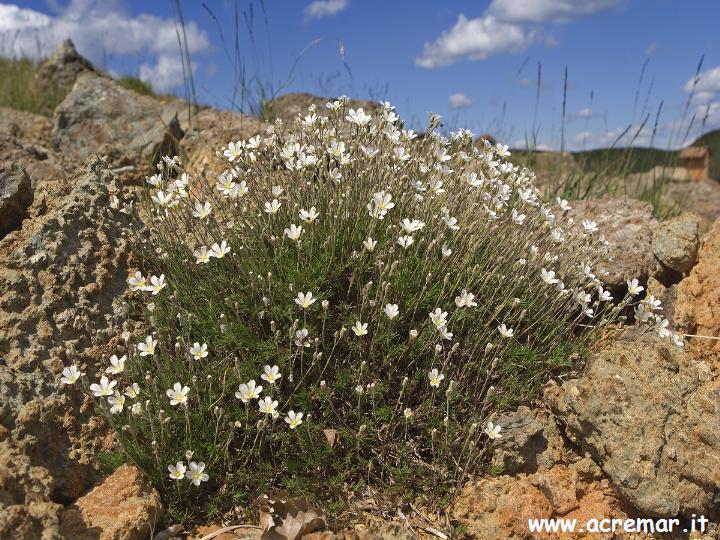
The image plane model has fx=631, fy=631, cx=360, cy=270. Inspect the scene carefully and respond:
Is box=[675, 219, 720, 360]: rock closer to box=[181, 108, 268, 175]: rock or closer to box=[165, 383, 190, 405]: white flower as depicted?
box=[165, 383, 190, 405]: white flower

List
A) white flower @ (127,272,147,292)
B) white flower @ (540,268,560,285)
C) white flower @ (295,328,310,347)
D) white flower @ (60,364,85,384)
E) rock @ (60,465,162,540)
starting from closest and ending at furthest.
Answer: rock @ (60,465,162,540) < white flower @ (60,364,85,384) < white flower @ (295,328,310,347) < white flower @ (127,272,147,292) < white flower @ (540,268,560,285)

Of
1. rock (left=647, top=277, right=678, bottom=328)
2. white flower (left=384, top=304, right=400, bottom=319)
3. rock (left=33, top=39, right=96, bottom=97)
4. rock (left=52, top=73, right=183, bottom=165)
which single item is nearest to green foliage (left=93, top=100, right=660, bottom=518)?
white flower (left=384, top=304, right=400, bottom=319)

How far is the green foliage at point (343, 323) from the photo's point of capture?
3.41m

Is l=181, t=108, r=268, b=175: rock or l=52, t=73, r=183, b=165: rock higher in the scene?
l=52, t=73, r=183, b=165: rock

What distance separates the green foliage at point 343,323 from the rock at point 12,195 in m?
0.77

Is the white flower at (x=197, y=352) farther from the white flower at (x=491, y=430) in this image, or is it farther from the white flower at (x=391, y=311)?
the white flower at (x=491, y=430)

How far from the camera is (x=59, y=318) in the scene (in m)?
3.70

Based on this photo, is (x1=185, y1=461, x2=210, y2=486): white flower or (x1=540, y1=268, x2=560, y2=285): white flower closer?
(x1=185, y1=461, x2=210, y2=486): white flower

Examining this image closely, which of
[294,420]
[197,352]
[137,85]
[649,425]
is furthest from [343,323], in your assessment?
[137,85]

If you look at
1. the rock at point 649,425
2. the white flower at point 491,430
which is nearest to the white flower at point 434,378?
the white flower at point 491,430

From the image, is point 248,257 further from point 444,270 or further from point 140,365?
point 444,270

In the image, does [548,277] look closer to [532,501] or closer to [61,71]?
[532,501]

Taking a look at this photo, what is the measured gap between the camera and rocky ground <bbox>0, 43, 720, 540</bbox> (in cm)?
311

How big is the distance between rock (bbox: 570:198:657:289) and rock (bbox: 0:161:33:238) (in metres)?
4.09
